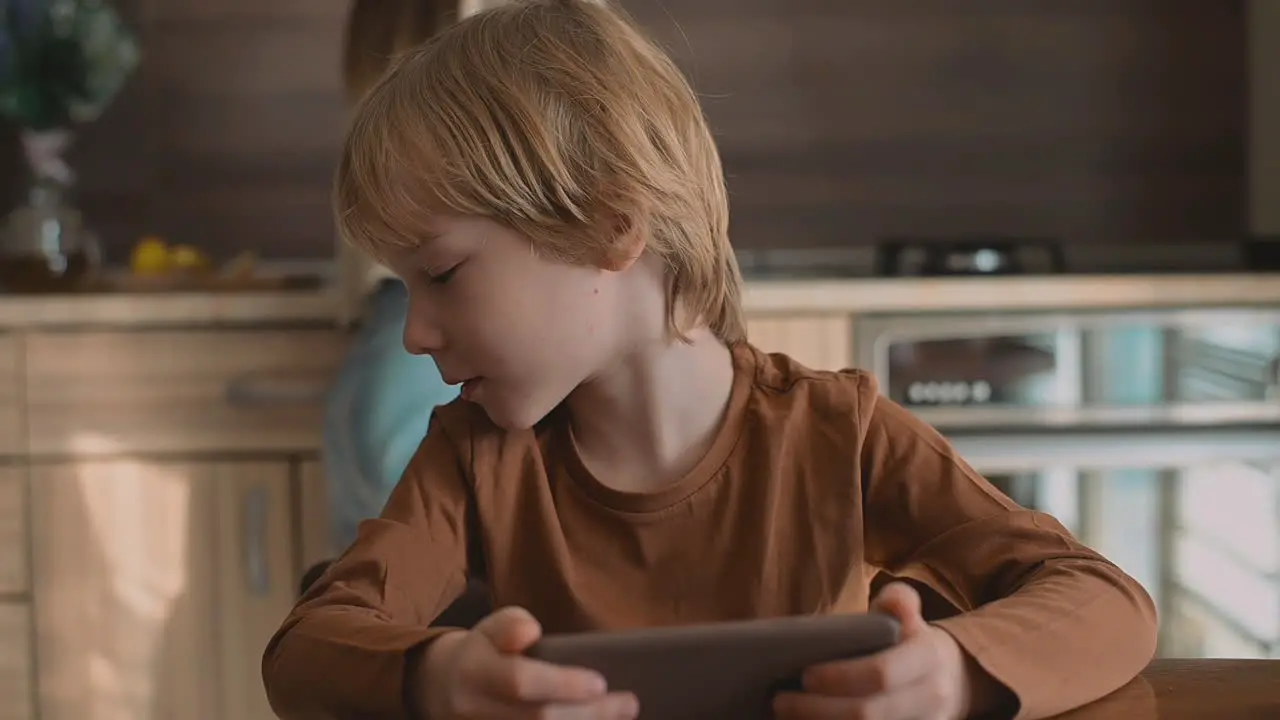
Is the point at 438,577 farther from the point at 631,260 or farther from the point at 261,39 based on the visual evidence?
the point at 261,39

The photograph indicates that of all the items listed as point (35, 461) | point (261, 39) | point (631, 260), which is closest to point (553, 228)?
point (631, 260)

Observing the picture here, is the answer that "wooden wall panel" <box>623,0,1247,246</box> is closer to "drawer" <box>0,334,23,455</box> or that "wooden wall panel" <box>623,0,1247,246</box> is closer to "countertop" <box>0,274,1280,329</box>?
"countertop" <box>0,274,1280,329</box>

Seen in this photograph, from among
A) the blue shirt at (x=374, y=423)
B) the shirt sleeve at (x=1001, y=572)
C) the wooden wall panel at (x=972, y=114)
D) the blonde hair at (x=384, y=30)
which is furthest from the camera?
the wooden wall panel at (x=972, y=114)

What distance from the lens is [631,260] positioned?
2.80 feet

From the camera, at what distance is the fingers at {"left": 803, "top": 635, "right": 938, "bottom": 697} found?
58 centimetres

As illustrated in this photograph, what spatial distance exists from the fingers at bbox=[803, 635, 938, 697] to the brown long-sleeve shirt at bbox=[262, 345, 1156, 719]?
20cm

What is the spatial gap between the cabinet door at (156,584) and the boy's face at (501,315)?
121 centimetres

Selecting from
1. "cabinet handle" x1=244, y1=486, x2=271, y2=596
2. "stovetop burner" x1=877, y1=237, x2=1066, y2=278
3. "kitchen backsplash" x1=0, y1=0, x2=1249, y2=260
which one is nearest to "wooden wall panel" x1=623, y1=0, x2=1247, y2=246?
"kitchen backsplash" x1=0, y1=0, x2=1249, y2=260

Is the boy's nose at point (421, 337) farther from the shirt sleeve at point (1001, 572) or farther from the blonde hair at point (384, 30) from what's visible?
the blonde hair at point (384, 30)

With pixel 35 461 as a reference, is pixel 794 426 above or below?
above

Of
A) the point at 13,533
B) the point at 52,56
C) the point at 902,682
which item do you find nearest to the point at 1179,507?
the point at 902,682

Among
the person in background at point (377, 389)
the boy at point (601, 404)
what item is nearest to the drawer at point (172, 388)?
the person in background at point (377, 389)

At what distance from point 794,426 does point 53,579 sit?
4.85 feet

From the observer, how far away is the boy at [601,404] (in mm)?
810
